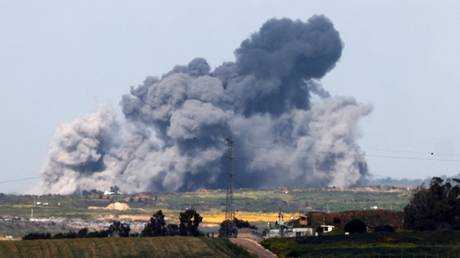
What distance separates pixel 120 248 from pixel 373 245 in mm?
24623

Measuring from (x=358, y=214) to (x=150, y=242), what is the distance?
5147 cm

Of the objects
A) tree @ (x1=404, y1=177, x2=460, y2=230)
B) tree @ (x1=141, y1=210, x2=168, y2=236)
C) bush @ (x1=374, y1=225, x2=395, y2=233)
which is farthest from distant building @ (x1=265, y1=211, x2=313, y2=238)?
tree @ (x1=141, y1=210, x2=168, y2=236)

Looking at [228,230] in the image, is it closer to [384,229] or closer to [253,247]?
[253,247]

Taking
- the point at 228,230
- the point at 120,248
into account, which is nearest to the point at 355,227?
the point at 228,230

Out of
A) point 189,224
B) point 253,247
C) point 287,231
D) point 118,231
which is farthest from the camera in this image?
point 287,231

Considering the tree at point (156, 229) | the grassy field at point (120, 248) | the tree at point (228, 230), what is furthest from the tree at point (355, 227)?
the grassy field at point (120, 248)

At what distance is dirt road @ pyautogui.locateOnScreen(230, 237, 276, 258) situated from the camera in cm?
13775

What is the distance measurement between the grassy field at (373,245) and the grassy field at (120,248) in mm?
5672

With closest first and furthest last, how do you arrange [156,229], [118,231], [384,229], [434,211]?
[384,229]
[434,211]
[118,231]
[156,229]

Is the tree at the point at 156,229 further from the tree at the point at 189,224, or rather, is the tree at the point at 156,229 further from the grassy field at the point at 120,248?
the grassy field at the point at 120,248

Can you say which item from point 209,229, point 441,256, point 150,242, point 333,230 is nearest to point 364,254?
point 441,256

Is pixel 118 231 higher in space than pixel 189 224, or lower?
lower

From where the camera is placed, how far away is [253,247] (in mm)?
144125

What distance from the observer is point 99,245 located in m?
136
